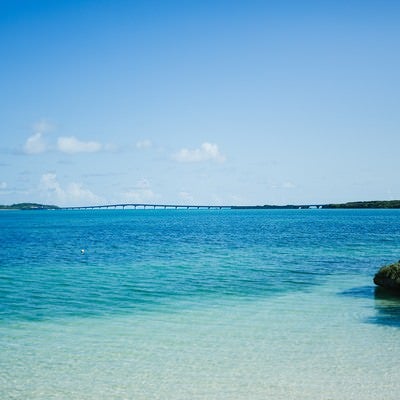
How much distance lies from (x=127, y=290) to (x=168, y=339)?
10957 mm

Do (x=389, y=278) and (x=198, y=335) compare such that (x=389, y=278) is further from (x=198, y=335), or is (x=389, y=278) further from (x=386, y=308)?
(x=198, y=335)

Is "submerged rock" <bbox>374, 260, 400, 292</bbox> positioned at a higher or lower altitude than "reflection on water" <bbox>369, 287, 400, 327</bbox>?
higher

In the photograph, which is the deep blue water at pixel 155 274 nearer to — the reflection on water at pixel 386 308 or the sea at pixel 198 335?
the sea at pixel 198 335

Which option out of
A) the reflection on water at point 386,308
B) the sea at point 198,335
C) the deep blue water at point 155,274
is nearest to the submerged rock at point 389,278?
the reflection on water at point 386,308

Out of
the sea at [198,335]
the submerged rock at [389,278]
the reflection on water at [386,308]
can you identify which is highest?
the submerged rock at [389,278]

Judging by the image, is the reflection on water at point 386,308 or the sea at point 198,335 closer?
the sea at point 198,335

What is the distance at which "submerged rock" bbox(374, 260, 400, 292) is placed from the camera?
26.0 meters

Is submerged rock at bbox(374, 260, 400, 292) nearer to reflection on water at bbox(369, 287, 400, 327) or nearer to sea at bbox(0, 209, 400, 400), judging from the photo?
reflection on water at bbox(369, 287, 400, 327)

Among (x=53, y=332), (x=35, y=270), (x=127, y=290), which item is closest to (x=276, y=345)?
(x=53, y=332)

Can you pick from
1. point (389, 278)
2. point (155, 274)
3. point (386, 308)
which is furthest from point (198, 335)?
point (155, 274)

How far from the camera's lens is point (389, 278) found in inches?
1041

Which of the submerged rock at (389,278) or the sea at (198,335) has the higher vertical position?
the submerged rock at (389,278)

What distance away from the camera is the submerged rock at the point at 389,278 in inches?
1025

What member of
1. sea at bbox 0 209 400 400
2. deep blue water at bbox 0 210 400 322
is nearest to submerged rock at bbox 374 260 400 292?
sea at bbox 0 209 400 400
